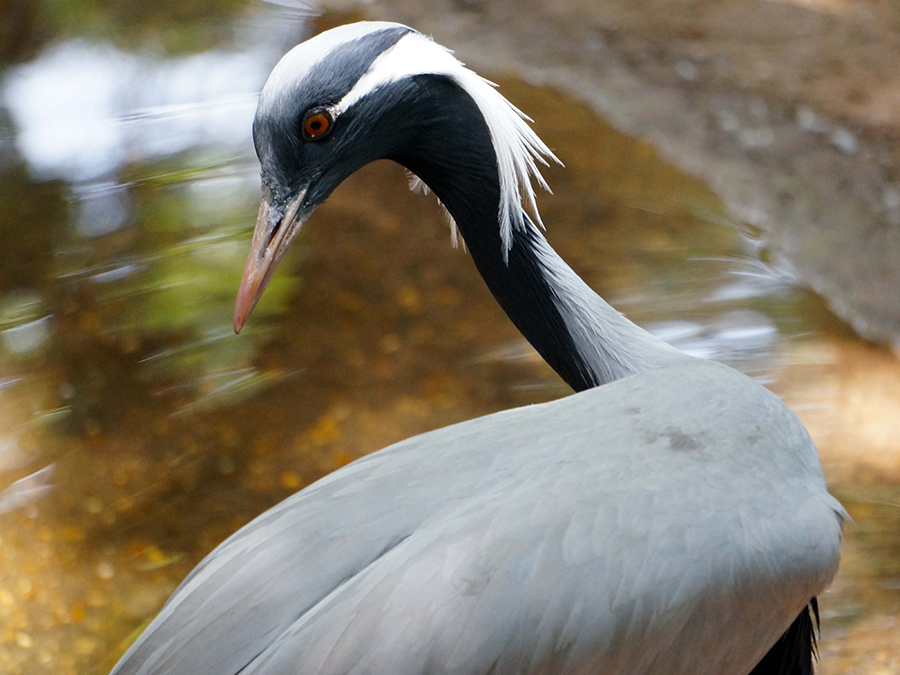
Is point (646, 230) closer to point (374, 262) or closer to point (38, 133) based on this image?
point (374, 262)

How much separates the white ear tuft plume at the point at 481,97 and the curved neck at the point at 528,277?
2 cm

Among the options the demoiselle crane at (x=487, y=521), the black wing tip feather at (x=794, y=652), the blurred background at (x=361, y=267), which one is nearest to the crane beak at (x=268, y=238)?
the demoiselle crane at (x=487, y=521)

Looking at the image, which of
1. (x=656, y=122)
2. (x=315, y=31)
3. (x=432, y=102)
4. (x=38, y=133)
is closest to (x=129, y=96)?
(x=38, y=133)

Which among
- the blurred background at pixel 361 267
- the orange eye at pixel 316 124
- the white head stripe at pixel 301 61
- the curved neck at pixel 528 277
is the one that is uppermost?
the white head stripe at pixel 301 61

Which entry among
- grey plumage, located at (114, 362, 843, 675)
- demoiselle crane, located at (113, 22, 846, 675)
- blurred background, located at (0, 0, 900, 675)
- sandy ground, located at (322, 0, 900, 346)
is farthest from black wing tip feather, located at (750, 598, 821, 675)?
sandy ground, located at (322, 0, 900, 346)

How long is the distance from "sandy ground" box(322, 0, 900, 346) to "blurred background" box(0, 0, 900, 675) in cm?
1

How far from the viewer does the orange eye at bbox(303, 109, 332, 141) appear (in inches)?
55.2

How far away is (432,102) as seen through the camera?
154cm

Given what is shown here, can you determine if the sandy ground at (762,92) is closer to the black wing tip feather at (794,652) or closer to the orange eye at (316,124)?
the black wing tip feather at (794,652)

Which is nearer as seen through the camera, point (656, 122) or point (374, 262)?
point (374, 262)

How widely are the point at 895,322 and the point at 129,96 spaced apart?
3.40 m

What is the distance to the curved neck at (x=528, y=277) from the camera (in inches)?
62.9

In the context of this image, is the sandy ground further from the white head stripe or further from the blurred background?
the white head stripe

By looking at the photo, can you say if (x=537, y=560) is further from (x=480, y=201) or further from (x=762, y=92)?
(x=762, y=92)
